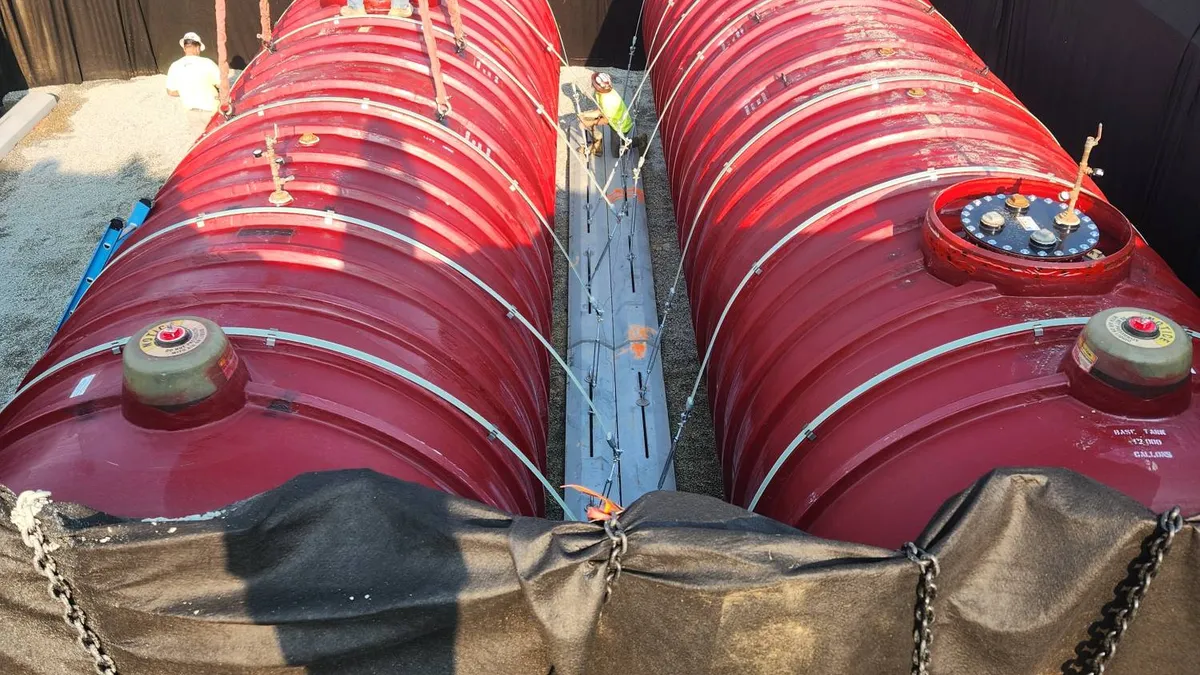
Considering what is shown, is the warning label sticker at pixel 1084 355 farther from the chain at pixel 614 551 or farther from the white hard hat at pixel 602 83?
the white hard hat at pixel 602 83

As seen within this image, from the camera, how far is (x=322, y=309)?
5383 millimetres

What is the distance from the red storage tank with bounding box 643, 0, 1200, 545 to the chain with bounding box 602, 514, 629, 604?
1.64m

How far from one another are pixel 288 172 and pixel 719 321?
10.1 feet

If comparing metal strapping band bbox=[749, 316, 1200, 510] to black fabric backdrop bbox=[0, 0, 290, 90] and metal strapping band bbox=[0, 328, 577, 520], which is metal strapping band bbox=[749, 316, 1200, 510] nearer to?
metal strapping band bbox=[0, 328, 577, 520]

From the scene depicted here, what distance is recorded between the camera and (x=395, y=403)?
5152 millimetres

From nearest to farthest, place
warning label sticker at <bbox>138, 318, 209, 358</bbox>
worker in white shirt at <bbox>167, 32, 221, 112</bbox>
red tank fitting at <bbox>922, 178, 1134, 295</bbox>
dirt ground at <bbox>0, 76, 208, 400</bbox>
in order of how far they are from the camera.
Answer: warning label sticker at <bbox>138, 318, 209, 358</bbox> → red tank fitting at <bbox>922, 178, 1134, 295</bbox> → dirt ground at <bbox>0, 76, 208, 400</bbox> → worker in white shirt at <bbox>167, 32, 221, 112</bbox>

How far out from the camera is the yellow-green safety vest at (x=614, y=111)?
11.6 metres

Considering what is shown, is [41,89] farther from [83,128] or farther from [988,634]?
[988,634]

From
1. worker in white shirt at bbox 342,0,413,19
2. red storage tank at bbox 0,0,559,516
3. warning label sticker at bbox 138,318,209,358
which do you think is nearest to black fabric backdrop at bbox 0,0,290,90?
worker in white shirt at bbox 342,0,413,19

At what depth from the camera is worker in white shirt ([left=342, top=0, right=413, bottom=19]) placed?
8.38 m

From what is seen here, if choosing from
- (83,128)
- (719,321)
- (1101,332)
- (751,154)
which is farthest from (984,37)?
(83,128)

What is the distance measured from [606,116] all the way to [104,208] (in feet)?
19.8

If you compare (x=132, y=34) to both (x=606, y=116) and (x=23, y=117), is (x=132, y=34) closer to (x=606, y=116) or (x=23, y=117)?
(x=23, y=117)

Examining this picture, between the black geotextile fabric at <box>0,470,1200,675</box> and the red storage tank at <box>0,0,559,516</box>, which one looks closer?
the black geotextile fabric at <box>0,470,1200,675</box>
